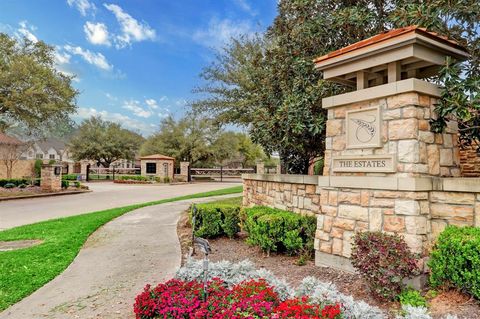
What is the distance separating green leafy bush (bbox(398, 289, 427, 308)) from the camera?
3330 mm

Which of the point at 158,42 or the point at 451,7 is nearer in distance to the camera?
the point at 451,7

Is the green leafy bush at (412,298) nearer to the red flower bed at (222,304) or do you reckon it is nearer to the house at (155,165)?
the red flower bed at (222,304)

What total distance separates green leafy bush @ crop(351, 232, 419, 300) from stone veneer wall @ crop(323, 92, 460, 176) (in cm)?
91

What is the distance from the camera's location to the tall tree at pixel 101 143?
119ft

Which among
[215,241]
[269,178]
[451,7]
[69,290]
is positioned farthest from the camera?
[269,178]

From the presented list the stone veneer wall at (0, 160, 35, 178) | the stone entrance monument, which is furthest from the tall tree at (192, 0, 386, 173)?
the stone veneer wall at (0, 160, 35, 178)

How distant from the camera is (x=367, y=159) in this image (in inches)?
172

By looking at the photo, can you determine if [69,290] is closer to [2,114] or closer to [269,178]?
[269,178]

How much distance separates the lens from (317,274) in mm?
4512

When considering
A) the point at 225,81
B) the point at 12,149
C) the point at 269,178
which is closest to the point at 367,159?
the point at 269,178

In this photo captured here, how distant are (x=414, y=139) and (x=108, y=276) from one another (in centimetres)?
442

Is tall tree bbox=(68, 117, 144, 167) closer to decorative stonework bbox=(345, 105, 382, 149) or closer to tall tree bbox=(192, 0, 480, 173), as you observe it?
tall tree bbox=(192, 0, 480, 173)

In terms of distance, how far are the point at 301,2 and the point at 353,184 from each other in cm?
453

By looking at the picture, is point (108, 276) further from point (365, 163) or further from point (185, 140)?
point (185, 140)
